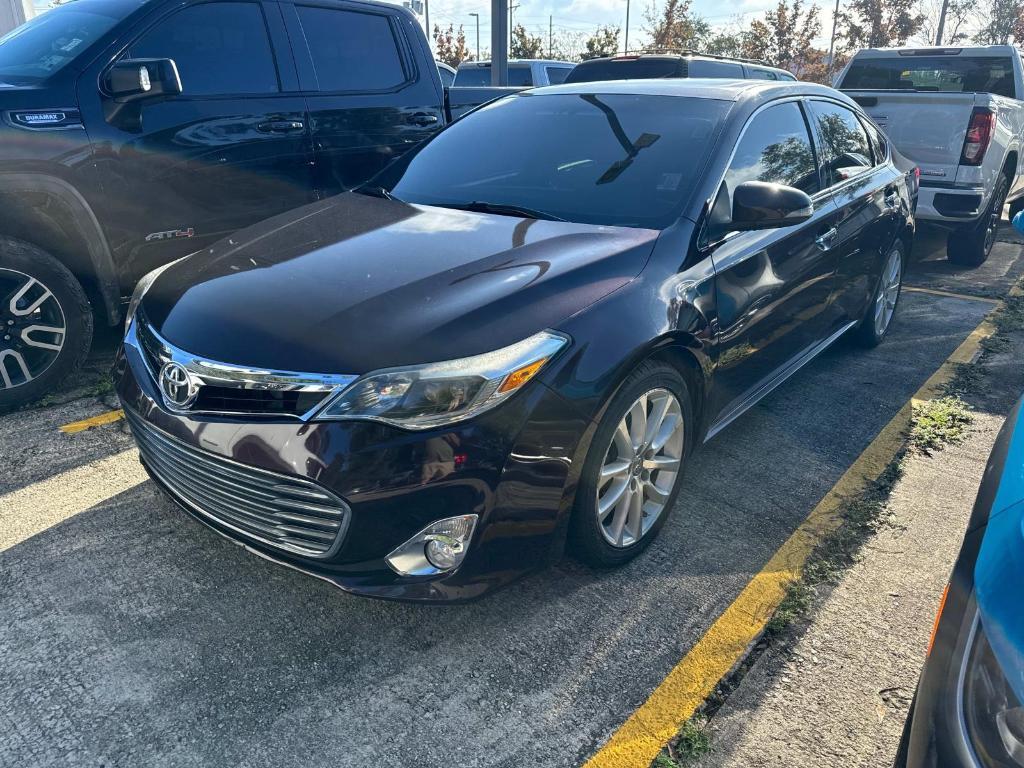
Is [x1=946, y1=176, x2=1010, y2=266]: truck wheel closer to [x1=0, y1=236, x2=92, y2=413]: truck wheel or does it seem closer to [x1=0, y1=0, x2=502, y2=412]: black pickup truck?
[x1=0, y1=0, x2=502, y2=412]: black pickup truck

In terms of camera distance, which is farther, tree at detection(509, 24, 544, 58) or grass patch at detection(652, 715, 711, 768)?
tree at detection(509, 24, 544, 58)

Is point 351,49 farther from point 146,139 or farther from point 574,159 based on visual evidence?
point 574,159

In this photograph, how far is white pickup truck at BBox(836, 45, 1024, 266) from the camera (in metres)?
6.77

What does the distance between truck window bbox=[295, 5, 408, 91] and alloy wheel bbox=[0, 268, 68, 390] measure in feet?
6.75

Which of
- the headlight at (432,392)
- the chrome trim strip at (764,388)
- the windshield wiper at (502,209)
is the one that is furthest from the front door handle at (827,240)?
the headlight at (432,392)

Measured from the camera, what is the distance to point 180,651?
2.40m

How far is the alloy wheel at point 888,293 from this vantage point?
196 inches

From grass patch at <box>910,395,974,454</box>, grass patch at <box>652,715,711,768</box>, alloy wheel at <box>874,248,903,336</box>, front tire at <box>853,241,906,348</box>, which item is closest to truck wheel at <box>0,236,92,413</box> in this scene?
grass patch at <box>652,715,711,768</box>

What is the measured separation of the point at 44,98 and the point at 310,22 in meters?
1.69

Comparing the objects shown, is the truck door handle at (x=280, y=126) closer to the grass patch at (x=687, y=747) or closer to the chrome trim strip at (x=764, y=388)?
the chrome trim strip at (x=764, y=388)

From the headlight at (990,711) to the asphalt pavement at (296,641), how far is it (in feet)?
3.41

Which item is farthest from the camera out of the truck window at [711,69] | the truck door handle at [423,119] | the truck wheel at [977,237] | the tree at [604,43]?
the tree at [604,43]

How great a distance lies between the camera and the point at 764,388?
3607 millimetres

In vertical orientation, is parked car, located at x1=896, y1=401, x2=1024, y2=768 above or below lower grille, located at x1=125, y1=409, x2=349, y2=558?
above
